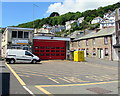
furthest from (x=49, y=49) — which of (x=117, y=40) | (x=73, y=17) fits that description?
(x=73, y=17)

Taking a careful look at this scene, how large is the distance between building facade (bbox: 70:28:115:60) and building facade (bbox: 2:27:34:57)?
830 cm

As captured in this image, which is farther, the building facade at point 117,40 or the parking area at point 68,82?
the building facade at point 117,40

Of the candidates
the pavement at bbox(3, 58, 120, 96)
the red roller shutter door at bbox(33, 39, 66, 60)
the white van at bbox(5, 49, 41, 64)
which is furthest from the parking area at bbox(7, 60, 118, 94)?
the red roller shutter door at bbox(33, 39, 66, 60)

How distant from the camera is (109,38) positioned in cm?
3112

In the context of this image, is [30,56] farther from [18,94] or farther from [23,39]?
[18,94]

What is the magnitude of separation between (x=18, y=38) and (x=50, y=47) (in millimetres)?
5580

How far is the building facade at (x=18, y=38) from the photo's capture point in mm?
23812

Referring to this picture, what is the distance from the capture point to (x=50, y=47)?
2614 cm

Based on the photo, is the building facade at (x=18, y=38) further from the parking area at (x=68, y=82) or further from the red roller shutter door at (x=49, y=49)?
the parking area at (x=68, y=82)

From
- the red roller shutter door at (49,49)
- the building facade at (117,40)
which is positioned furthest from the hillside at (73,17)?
the red roller shutter door at (49,49)

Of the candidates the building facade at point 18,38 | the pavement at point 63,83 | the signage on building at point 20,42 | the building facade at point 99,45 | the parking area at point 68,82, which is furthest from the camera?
the building facade at point 99,45

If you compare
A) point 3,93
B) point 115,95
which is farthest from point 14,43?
point 115,95

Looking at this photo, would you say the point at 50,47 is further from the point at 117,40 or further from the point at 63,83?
the point at 63,83

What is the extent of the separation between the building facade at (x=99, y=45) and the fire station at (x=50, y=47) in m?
1.83
